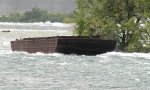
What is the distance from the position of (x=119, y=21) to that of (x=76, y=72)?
2471 cm

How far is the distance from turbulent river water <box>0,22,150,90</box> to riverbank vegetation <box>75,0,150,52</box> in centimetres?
358

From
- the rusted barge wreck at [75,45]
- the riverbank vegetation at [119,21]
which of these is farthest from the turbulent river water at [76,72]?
the riverbank vegetation at [119,21]

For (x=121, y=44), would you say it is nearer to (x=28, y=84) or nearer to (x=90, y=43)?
(x=90, y=43)

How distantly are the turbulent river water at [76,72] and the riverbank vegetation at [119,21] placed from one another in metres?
3.58

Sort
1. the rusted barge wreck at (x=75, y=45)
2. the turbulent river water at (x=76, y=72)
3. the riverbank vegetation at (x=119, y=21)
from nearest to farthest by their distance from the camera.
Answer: the turbulent river water at (x=76, y=72)
the rusted barge wreck at (x=75, y=45)
the riverbank vegetation at (x=119, y=21)

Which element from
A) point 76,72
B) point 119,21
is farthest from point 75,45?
point 76,72

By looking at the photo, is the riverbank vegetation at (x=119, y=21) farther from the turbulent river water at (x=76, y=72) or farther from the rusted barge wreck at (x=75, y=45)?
the turbulent river water at (x=76, y=72)

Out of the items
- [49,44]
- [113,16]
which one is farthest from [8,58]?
[113,16]

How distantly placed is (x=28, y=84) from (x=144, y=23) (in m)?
31.9

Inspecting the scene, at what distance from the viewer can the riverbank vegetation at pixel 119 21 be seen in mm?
70688

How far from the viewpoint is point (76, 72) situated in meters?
50.0

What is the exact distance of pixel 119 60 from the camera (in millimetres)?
61438

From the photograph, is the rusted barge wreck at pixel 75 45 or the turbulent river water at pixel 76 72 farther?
the rusted barge wreck at pixel 75 45

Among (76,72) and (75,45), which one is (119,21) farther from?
(76,72)
